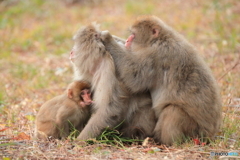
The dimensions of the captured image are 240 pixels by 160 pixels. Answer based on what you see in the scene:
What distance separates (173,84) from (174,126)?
1.82ft

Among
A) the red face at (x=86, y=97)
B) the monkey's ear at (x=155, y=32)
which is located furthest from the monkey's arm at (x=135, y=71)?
the red face at (x=86, y=97)

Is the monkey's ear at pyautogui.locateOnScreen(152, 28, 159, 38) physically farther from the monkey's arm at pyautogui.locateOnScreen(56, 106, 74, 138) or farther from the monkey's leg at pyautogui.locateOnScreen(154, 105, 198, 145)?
the monkey's arm at pyautogui.locateOnScreen(56, 106, 74, 138)

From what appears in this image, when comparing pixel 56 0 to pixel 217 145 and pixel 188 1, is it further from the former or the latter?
pixel 217 145

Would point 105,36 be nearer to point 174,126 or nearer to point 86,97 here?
point 86,97

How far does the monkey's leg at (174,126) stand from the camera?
4844 millimetres

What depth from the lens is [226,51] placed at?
974 cm

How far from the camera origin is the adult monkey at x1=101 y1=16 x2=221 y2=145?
492 cm

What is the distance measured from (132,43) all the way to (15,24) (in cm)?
953

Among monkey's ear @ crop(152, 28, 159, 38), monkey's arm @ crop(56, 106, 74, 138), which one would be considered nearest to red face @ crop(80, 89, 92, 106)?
monkey's arm @ crop(56, 106, 74, 138)

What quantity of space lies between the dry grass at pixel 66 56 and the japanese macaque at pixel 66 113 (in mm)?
297

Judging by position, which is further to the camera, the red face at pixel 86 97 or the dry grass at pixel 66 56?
the red face at pixel 86 97

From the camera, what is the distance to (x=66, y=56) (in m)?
11.0

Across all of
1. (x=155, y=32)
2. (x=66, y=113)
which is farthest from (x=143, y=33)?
(x=66, y=113)

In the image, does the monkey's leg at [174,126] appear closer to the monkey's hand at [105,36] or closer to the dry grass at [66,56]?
the dry grass at [66,56]
